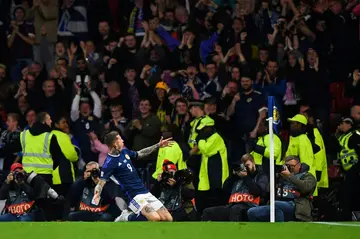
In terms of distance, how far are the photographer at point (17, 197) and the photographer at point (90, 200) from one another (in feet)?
2.59

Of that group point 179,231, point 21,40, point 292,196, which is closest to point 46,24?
point 21,40

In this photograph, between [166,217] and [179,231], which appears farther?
[166,217]

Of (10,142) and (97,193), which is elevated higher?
(10,142)

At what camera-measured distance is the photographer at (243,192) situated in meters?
22.4

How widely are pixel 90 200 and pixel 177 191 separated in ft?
5.53

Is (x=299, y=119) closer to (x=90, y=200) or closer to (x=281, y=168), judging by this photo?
(x=281, y=168)

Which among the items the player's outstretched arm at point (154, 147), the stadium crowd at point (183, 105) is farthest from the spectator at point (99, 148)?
the player's outstretched arm at point (154, 147)

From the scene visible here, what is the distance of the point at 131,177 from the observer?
71.1 ft

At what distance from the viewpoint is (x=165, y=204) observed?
2322 centimetres

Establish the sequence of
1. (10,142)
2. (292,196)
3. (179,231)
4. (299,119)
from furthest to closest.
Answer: (10,142) → (299,119) → (292,196) → (179,231)

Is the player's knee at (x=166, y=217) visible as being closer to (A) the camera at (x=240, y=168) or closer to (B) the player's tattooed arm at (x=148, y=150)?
(B) the player's tattooed arm at (x=148, y=150)

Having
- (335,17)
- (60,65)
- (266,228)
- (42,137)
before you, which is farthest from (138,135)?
(266,228)

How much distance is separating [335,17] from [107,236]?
11.8 m

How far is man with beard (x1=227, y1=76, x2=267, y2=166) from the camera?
2572 cm
